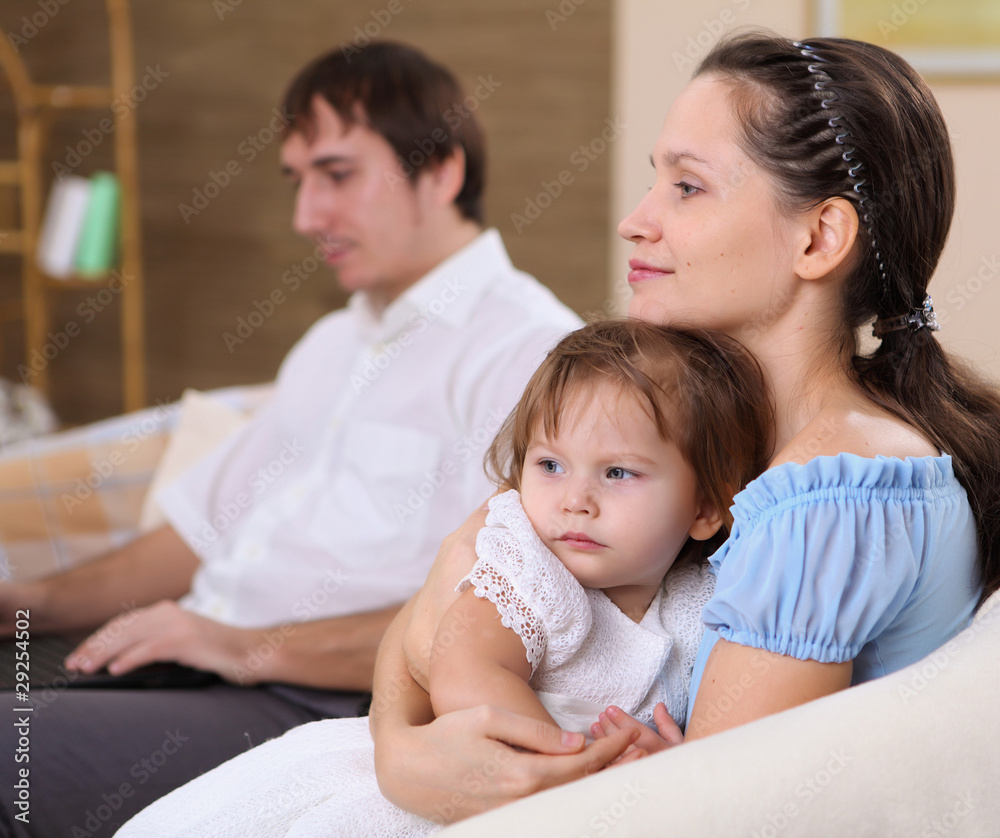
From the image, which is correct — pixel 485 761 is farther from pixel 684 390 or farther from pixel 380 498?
pixel 380 498

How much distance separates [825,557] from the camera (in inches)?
34.1

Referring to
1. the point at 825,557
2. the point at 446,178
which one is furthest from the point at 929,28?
the point at 825,557

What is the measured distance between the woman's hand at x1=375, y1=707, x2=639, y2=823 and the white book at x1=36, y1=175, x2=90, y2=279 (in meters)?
3.43

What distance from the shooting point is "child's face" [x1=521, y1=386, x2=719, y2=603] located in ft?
3.21

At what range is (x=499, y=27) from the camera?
354 cm

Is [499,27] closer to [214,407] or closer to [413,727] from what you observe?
[214,407]

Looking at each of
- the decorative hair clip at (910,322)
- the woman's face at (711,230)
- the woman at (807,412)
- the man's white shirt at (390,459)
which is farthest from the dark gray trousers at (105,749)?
the decorative hair clip at (910,322)

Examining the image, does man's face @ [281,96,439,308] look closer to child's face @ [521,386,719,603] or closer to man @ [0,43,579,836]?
man @ [0,43,579,836]

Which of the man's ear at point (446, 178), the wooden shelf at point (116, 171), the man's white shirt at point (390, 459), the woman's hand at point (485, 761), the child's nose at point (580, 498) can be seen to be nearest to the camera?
the woman's hand at point (485, 761)

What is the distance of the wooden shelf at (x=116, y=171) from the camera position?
381 cm

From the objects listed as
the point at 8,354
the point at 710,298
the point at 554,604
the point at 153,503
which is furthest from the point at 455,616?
the point at 8,354

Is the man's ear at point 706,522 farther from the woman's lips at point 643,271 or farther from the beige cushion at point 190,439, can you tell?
the beige cushion at point 190,439

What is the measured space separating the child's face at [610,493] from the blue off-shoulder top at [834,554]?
0.26ft

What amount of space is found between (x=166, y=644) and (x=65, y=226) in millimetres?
2751
